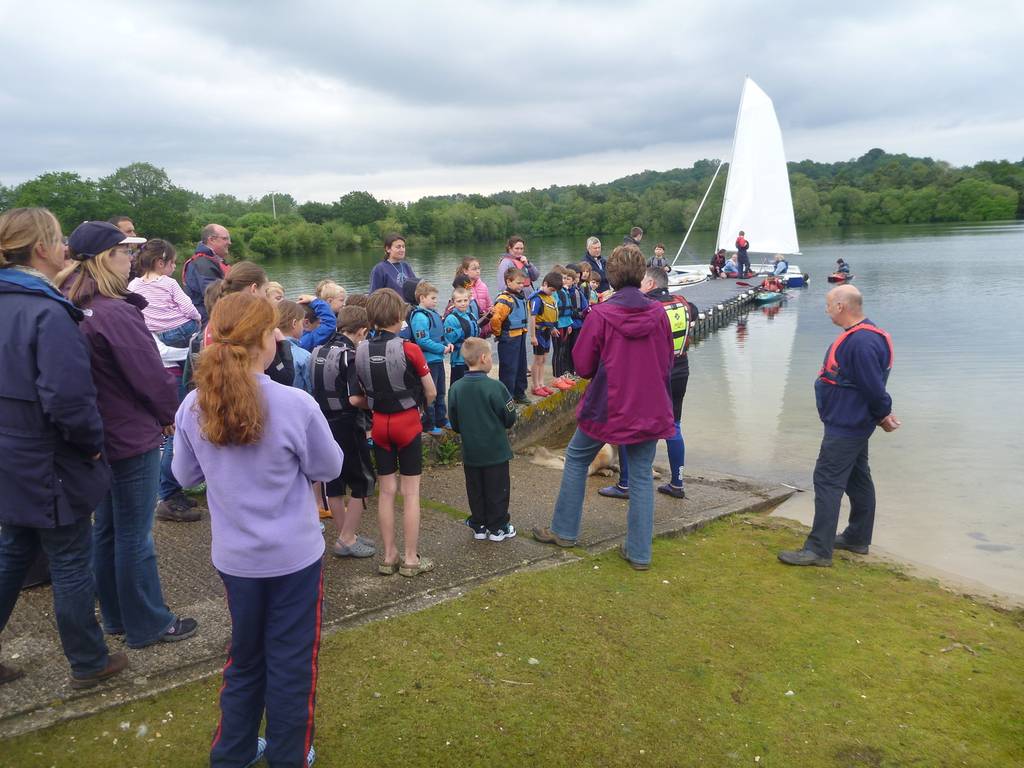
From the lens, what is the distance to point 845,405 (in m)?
5.25

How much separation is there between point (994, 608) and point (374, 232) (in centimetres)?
7702

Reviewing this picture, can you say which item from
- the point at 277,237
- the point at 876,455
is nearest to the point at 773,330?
the point at 876,455

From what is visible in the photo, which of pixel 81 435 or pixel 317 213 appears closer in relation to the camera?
pixel 81 435

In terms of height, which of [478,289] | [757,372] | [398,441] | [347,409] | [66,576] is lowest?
[757,372]

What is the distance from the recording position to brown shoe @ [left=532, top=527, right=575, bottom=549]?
511 centimetres

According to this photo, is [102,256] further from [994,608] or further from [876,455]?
[876,455]

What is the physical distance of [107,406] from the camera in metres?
3.33

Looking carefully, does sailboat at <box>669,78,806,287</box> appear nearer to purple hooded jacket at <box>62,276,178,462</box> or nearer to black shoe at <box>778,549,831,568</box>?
black shoe at <box>778,549,831,568</box>

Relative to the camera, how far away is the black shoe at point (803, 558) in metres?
5.25

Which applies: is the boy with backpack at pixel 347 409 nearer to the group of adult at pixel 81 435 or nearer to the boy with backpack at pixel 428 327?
the group of adult at pixel 81 435

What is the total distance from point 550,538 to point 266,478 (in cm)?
295

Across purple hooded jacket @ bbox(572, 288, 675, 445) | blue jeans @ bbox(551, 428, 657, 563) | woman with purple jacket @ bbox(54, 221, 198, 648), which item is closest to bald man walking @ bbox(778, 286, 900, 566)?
blue jeans @ bbox(551, 428, 657, 563)

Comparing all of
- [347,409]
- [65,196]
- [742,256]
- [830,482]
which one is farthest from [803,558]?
[65,196]

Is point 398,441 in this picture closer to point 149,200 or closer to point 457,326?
point 457,326
